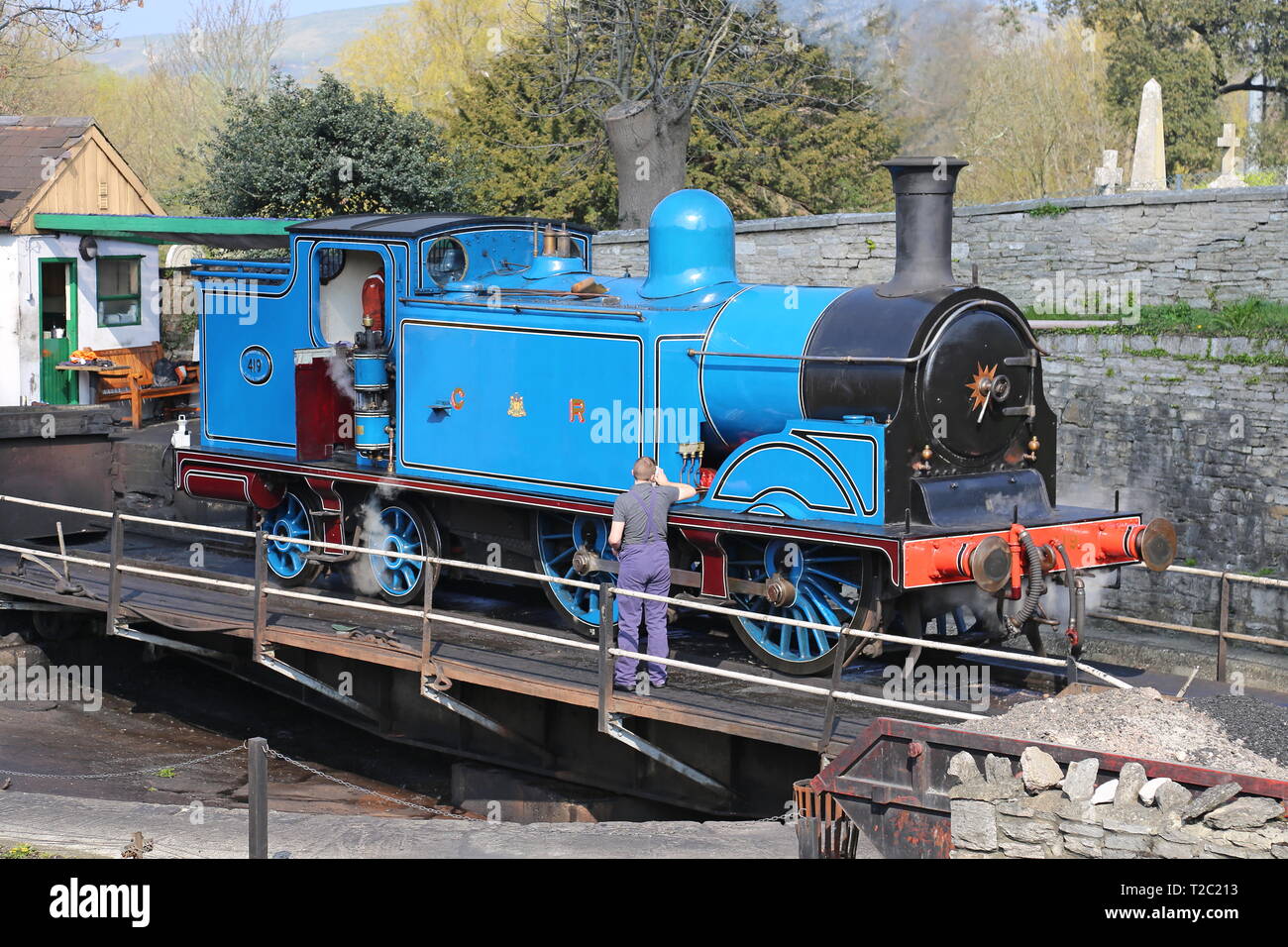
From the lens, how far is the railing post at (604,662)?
29.5 ft

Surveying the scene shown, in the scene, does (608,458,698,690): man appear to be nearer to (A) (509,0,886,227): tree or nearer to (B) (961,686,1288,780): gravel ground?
(B) (961,686,1288,780): gravel ground

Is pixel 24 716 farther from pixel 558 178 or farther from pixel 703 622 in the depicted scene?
pixel 558 178

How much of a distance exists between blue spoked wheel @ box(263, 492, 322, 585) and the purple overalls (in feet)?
13.0

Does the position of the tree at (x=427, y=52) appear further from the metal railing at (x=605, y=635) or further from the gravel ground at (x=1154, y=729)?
the gravel ground at (x=1154, y=729)

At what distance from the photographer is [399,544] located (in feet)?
40.5

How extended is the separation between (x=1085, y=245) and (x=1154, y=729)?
34.9ft

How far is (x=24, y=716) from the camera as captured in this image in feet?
42.3

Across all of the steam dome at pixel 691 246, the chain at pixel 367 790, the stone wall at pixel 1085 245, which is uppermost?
the stone wall at pixel 1085 245

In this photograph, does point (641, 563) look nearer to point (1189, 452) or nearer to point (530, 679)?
point (530, 679)

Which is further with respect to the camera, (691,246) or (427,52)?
(427,52)

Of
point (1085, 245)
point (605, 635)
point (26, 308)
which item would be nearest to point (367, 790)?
point (605, 635)

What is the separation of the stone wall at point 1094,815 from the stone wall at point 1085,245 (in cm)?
1051

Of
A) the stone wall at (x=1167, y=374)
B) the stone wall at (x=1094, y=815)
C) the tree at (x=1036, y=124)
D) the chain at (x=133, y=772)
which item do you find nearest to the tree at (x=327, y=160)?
the stone wall at (x=1167, y=374)
